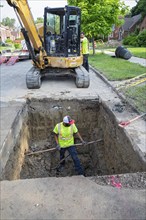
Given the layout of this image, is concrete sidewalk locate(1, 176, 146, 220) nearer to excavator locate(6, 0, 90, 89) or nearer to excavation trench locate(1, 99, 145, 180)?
excavation trench locate(1, 99, 145, 180)

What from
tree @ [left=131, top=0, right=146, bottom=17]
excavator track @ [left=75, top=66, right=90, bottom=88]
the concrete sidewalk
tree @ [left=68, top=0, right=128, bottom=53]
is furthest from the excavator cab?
tree @ [left=131, top=0, right=146, bottom=17]

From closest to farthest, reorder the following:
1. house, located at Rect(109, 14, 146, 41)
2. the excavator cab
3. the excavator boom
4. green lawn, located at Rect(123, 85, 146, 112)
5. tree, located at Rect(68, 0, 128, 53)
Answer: green lawn, located at Rect(123, 85, 146, 112) → the excavator boom → the excavator cab → tree, located at Rect(68, 0, 128, 53) → house, located at Rect(109, 14, 146, 41)

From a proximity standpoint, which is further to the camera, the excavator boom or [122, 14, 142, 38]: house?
[122, 14, 142, 38]: house

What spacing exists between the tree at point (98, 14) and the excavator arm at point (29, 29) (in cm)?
1132

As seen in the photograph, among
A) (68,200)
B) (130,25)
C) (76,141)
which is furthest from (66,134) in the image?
(130,25)

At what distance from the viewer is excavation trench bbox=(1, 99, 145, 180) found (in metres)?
5.90

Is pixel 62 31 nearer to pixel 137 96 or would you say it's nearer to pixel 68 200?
pixel 137 96

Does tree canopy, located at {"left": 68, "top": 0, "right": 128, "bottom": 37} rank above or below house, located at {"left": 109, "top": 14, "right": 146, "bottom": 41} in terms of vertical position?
below

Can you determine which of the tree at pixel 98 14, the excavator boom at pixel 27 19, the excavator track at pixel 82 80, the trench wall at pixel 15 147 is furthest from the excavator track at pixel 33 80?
the tree at pixel 98 14

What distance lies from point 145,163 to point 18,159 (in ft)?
12.0

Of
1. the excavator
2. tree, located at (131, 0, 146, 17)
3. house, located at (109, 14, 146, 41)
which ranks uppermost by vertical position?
tree, located at (131, 0, 146, 17)

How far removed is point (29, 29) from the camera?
370 inches

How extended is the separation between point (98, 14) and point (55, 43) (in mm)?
11246

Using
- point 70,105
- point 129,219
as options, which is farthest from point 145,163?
point 70,105
